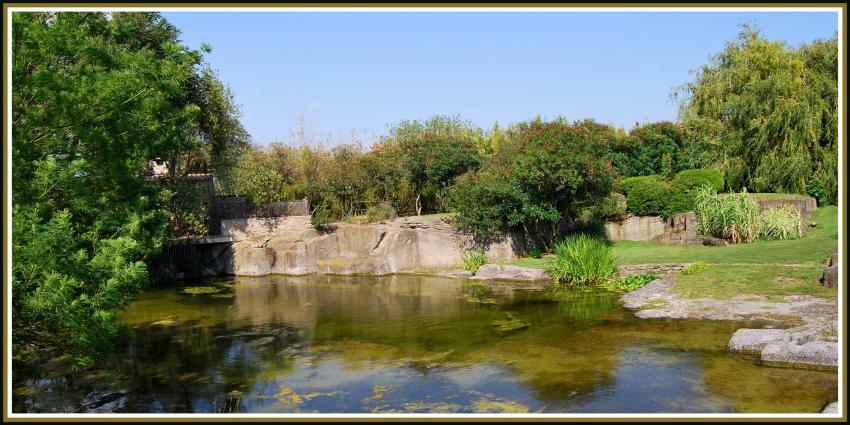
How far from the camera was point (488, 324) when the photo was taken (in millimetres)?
12367

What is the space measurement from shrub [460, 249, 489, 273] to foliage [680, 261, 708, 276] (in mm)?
5589

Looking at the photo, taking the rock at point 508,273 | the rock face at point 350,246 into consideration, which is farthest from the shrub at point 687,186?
the rock at point 508,273

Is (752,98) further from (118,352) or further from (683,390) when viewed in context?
(118,352)

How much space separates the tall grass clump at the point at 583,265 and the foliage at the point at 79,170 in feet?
31.0

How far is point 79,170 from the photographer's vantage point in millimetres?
8062

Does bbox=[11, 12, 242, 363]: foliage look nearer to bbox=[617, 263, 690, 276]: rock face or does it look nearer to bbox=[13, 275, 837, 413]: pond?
bbox=[13, 275, 837, 413]: pond

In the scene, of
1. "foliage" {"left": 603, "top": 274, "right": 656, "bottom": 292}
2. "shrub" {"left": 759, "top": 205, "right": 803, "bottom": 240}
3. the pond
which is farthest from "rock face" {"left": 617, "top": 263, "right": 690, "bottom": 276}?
"shrub" {"left": 759, "top": 205, "right": 803, "bottom": 240}

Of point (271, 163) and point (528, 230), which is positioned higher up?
point (271, 163)

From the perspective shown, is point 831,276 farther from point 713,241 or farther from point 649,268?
point 713,241

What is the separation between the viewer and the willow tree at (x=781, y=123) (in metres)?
21.5

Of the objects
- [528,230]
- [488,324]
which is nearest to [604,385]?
[488,324]

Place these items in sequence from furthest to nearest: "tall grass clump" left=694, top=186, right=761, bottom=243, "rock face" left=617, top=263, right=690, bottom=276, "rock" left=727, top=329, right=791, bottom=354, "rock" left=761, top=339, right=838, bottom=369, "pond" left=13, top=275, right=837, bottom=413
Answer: "tall grass clump" left=694, top=186, right=761, bottom=243, "rock face" left=617, top=263, right=690, bottom=276, "rock" left=727, top=329, right=791, bottom=354, "rock" left=761, top=339, right=838, bottom=369, "pond" left=13, top=275, right=837, bottom=413

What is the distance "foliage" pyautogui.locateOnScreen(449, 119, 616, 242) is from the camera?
17.7m

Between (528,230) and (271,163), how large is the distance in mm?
9414
